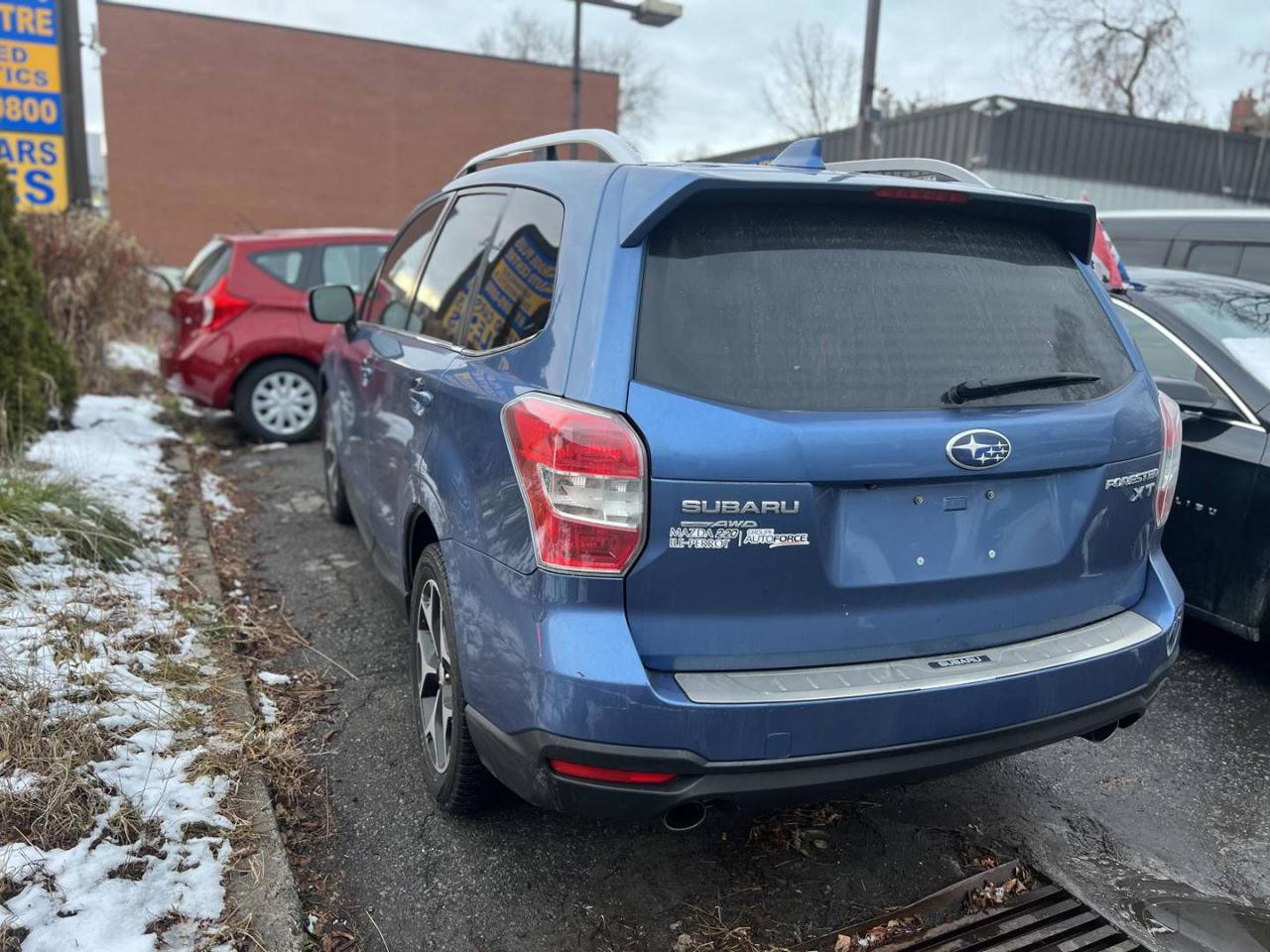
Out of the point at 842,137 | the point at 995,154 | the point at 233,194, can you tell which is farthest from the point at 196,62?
the point at 995,154

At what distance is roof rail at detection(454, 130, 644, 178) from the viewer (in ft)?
8.21

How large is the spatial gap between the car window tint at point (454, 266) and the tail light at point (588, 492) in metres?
1.08

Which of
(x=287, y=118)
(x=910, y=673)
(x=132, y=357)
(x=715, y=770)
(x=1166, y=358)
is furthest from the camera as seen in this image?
(x=287, y=118)

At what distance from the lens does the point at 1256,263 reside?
20.9 feet

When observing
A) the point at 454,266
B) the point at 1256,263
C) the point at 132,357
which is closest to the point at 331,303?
the point at 454,266

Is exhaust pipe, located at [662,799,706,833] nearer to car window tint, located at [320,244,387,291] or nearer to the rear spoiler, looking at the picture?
the rear spoiler

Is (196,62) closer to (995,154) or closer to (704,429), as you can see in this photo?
(995,154)

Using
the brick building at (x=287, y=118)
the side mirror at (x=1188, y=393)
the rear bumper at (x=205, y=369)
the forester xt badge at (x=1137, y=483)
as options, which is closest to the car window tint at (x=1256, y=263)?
the side mirror at (x=1188, y=393)

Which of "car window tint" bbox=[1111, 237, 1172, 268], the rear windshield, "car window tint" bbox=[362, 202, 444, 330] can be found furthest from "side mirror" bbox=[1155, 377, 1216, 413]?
"car window tint" bbox=[1111, 237, 1172, 268]

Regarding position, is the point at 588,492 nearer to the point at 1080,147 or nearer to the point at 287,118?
the point at 1080,147

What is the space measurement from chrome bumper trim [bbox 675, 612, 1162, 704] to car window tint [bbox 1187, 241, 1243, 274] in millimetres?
5327

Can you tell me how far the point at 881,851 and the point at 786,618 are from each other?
1.10m

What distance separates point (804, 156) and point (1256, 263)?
5.23 metres

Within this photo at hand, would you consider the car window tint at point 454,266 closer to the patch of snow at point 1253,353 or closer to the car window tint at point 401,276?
the car window tint at point 401,276
